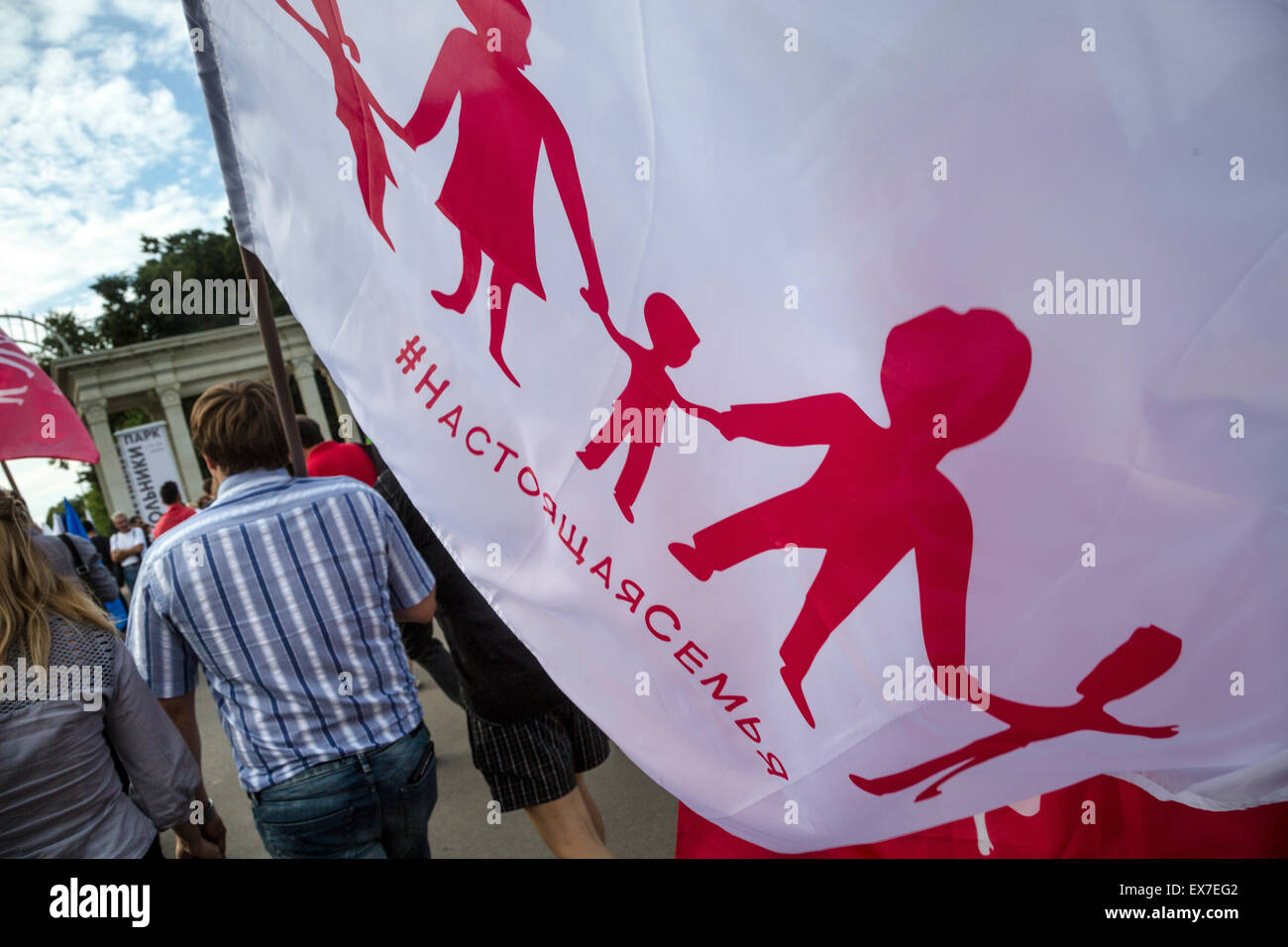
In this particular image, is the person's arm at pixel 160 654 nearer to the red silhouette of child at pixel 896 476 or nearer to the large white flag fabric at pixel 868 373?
the large white flag fabric at pixel 868 373

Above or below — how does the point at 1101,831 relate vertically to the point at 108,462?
below

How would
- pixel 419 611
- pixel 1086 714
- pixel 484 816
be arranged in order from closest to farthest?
pixel 1086 714 < pixel 419 611 < pixel 484 816

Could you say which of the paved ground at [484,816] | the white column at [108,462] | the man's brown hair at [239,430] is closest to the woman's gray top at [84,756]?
the man's brown hair at [239,430]

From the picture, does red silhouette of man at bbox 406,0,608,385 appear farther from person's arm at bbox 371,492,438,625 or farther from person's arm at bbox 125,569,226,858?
person's arm at bbox 125,569,226,858

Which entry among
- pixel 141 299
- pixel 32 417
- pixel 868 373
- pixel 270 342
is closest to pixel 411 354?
pixel 270 342

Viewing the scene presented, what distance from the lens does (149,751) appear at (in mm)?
2232

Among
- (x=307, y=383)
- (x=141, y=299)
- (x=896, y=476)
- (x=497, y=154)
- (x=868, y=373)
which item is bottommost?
(x=896, y=476)

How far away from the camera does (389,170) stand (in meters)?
1.54

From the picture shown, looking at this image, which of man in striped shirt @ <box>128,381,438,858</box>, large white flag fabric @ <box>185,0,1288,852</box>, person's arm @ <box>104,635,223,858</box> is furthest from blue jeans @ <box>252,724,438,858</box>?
large white flag fabric @ <box>185,0,1288,852</box>

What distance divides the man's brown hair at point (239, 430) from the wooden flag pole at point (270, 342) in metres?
0.08

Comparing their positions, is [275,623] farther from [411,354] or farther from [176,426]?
[176,426]

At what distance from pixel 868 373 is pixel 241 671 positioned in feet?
6.01

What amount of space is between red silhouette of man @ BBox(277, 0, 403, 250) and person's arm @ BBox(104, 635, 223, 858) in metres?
1.42
